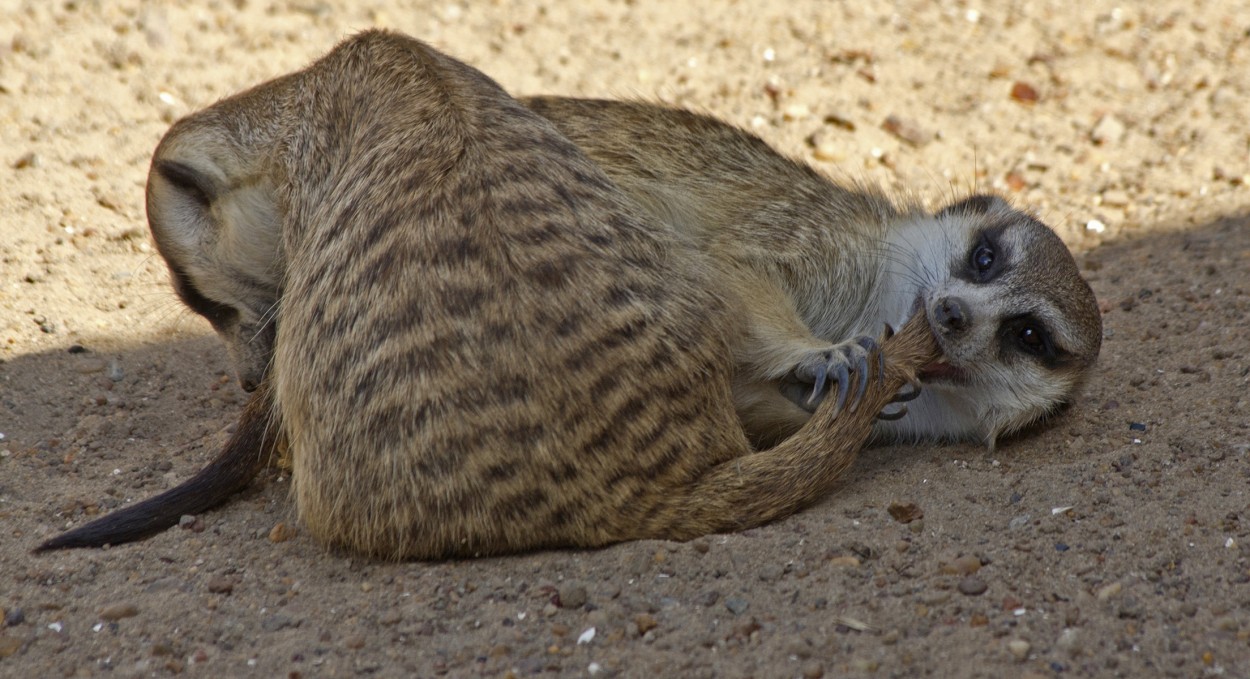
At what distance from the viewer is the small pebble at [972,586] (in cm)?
246

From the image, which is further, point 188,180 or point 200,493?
point 188,180

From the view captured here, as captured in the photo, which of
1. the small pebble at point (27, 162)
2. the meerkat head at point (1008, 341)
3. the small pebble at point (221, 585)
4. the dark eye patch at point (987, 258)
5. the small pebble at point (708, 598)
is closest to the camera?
the small pebble at point (708, 598)

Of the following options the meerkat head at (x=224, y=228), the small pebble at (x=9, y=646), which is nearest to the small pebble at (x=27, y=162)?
the meerkat head at (x=224, y=228)

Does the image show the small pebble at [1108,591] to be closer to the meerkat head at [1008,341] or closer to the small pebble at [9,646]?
the meerkat head at [1008,341]

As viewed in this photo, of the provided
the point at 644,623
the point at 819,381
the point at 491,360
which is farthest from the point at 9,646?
the point at 819,381

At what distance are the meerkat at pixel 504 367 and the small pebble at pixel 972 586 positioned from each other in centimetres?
47

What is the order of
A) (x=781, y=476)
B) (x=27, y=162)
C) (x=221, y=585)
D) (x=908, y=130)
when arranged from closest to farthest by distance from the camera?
1. (x=221, y=585)
2. (x=781, y=476)
3. (x=27, y=162)
4. (x=908, y=130)

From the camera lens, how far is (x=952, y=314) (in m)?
3.23

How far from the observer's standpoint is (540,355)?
2.59m

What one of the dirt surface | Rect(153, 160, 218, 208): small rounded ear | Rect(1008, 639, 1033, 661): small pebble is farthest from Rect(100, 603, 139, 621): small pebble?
Rect(1008, 639, 1033, 661): small pebble

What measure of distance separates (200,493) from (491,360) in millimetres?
1014

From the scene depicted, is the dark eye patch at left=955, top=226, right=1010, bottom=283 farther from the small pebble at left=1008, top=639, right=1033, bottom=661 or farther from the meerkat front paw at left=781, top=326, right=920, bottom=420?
the small pebble at left=1008, top=639, right=1033, bottom=661

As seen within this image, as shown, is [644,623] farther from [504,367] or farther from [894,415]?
[894,415]

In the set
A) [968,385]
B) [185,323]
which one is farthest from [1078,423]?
[185,323]
